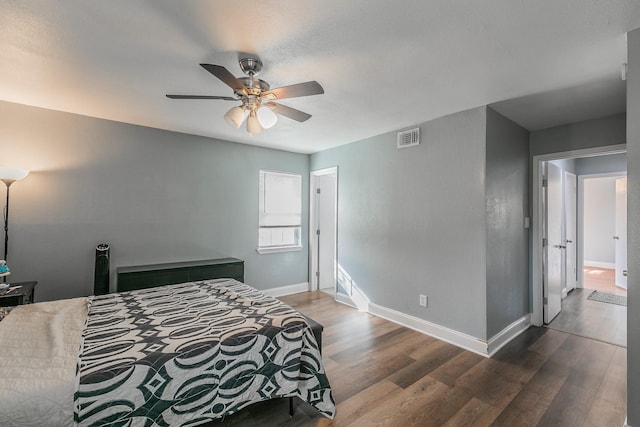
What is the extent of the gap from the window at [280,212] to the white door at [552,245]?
3592 mm

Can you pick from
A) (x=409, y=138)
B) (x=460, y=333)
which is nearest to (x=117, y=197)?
(x=409, y=138)

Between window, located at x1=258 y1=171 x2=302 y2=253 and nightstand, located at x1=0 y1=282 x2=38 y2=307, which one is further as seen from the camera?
window, located at x1=258 y1=171 x2=302 y2=253

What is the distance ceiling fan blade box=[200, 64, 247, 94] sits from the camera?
5.41ft

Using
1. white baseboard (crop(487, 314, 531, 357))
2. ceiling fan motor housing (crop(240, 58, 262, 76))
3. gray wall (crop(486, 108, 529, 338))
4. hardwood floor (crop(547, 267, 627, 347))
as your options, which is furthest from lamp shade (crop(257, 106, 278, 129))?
hardwood floor (crop(547, 267, 627, 347))

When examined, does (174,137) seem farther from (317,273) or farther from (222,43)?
(317,273)

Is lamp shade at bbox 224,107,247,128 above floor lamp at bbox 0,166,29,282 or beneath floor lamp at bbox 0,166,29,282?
above

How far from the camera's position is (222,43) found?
187 centimetres

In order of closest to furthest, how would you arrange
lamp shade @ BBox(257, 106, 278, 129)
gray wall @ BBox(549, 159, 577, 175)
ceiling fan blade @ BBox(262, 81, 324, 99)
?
ceiling fan blade @ BBox(262, 81, 324, 99), lamp shade @ BBox(257, 106, 278, 129), gray wall @ BBox(549, 159, 577, 175)

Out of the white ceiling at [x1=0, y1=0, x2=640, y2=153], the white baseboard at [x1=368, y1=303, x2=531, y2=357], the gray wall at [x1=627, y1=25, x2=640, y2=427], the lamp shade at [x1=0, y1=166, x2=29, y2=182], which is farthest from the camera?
the white baseboard at [x1=368, y1=303, x2=531, y2=357]

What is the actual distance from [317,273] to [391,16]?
4314mm

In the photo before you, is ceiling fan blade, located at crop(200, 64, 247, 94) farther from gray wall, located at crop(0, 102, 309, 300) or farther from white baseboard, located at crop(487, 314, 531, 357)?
white baseboard, located at crop(487, 314, 531, 357)

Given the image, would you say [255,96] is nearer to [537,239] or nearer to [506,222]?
[506,222]

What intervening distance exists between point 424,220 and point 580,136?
2.04 m

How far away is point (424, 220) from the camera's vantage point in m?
3.41
